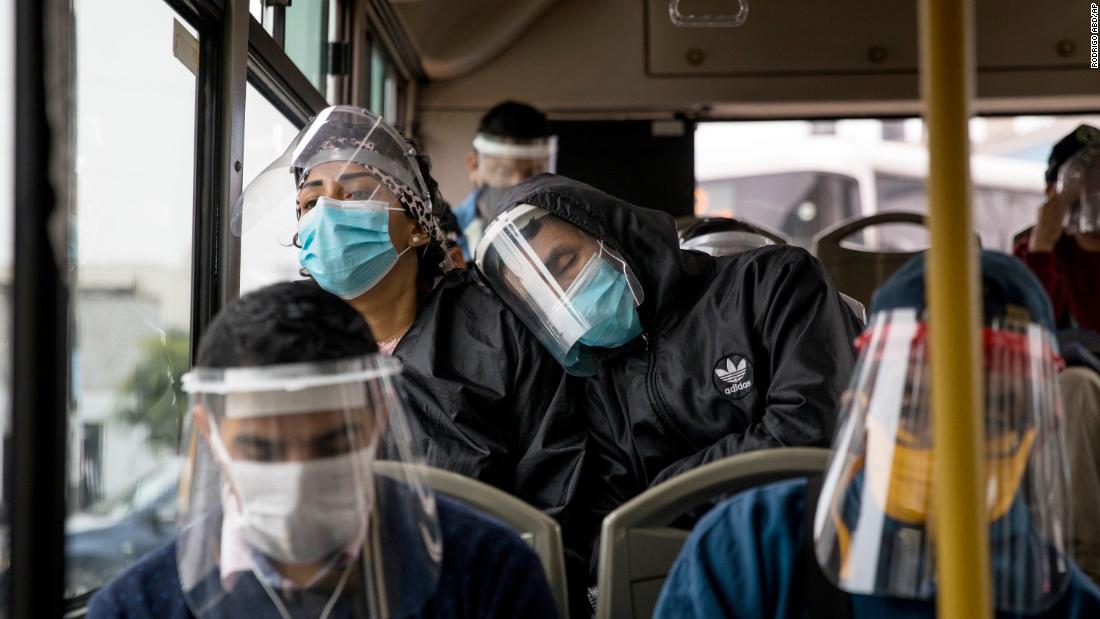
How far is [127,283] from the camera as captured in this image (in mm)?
2123

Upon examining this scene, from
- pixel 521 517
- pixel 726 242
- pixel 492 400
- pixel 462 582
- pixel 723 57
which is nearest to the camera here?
pixel 462 582

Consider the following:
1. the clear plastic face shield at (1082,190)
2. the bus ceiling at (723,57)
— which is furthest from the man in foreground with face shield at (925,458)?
the bus ceiling at (723,57)

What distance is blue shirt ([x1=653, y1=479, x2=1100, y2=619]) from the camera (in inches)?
59.7

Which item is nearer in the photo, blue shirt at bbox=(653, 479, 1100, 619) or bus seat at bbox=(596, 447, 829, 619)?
blue shirt at bbox=(653, 479, 1100, 619)

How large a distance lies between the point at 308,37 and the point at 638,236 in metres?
1.40

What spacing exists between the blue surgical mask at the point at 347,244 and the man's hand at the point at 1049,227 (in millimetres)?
2363

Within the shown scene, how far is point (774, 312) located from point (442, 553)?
3.48ft

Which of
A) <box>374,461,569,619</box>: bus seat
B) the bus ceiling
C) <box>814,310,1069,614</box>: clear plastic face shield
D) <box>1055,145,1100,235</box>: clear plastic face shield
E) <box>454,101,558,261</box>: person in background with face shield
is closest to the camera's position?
<box>814,310,1069,614</box>: clear plastic face shield

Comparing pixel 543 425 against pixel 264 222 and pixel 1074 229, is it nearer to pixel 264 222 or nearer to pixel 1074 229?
pixel 264 222

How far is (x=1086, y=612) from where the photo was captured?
1432mm

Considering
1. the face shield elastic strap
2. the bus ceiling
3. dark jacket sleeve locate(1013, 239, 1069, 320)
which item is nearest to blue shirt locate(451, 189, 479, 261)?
the face shield elastic strap

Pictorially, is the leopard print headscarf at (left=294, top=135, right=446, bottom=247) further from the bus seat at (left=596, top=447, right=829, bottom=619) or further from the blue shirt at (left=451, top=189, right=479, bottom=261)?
the blue shirt at (left=451, top=189, right=479, bottom=261)

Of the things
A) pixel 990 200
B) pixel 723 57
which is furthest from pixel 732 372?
pixel 990 200

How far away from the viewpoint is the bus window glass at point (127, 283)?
73.2 inches
